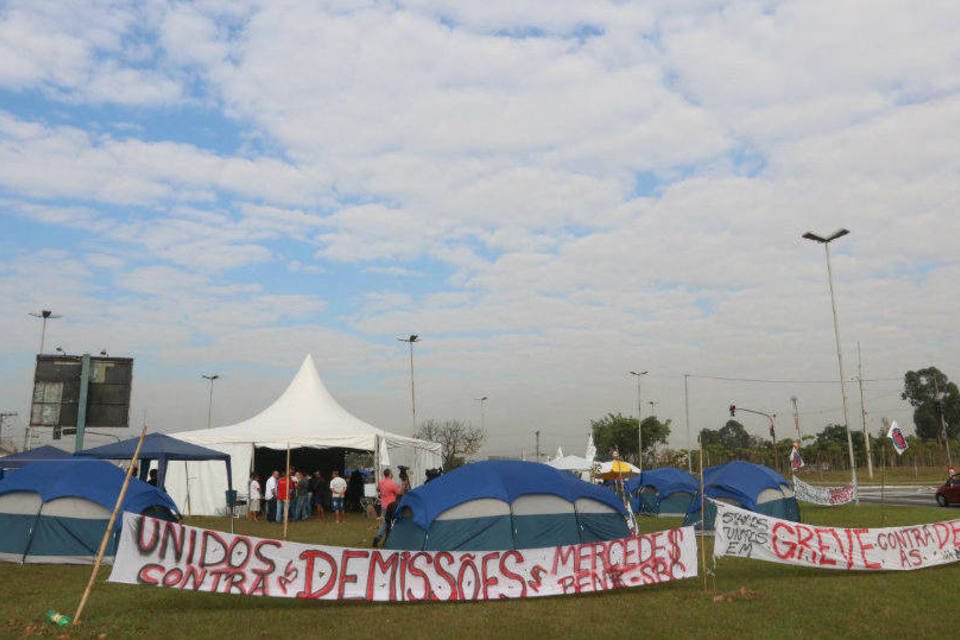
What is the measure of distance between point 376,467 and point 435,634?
19.3 m

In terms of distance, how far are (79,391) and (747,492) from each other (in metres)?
16.1

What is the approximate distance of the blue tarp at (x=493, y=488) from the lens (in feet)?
43.2

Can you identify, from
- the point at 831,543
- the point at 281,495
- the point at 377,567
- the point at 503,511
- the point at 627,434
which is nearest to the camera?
the point at 377,567

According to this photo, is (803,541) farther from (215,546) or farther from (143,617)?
(143,617)

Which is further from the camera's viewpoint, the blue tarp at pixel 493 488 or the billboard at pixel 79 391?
the billboard at pixel 79 391

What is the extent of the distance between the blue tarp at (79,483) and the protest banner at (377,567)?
6.68 m

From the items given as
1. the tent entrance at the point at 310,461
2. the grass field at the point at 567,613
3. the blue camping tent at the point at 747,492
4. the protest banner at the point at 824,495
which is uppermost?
the tent entrance at the point at 310,461

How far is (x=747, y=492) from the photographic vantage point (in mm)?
19625

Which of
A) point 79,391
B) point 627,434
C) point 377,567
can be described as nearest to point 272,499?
point 79,391

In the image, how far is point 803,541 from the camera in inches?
459

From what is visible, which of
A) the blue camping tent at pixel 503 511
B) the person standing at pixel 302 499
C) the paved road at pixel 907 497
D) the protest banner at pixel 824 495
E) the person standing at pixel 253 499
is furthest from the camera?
the paved road at pixel 907 497

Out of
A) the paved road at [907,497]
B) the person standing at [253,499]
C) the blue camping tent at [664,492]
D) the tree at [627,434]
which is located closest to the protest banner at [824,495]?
the paved road at [907,497]

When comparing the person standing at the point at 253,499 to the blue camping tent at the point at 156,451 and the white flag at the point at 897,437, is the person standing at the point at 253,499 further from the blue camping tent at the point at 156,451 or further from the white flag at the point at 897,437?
the white flag at the point at 897,437

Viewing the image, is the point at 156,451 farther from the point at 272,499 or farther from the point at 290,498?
the point at 290,498
